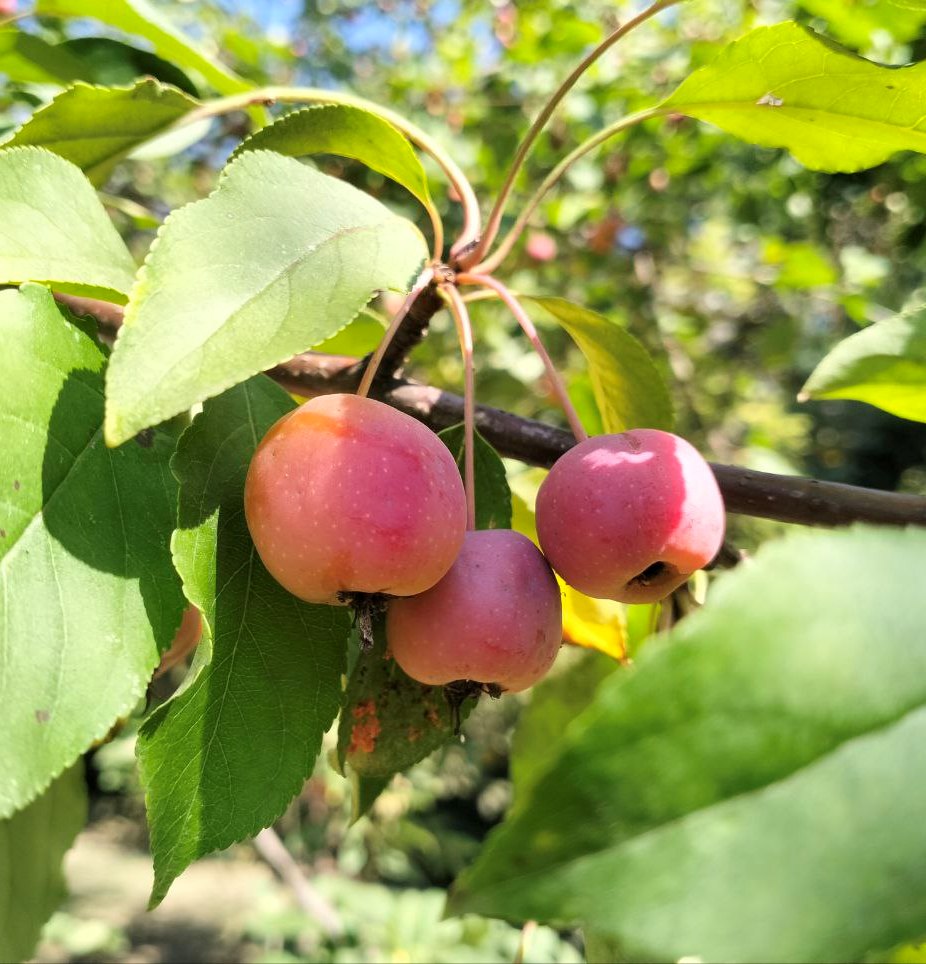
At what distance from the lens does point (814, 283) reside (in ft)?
9.91

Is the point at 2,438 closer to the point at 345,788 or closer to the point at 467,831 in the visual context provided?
the point at 345,788

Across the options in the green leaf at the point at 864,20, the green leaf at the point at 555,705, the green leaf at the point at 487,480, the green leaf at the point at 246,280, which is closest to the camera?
the green leaf at the point at 246,280

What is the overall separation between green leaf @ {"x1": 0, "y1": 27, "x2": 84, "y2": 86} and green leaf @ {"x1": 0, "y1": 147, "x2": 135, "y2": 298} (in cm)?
59

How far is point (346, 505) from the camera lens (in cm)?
63

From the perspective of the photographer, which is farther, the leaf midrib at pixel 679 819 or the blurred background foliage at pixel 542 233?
the blurred background foliage at pixel 542 233

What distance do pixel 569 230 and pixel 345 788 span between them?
97.4 inches

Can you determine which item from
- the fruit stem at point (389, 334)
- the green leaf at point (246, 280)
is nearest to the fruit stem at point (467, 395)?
the fruit stem at point (389, 334)

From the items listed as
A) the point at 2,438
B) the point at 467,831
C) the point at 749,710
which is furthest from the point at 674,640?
the point at 467,831

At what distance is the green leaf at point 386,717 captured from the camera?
840mm

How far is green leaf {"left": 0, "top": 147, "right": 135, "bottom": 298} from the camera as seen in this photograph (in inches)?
28.3

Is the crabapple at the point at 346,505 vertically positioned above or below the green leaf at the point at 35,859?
above

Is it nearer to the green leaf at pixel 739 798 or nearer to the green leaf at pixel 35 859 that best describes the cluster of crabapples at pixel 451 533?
the green leaf at pixel 739 798

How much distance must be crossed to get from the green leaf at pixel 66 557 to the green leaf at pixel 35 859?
388mm

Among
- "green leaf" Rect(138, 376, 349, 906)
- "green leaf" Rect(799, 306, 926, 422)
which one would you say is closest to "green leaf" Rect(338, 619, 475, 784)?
"green leaf" Rect(138, 376, 349, 906)
